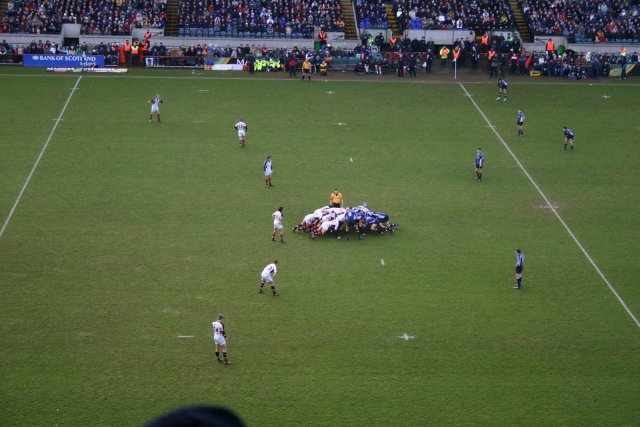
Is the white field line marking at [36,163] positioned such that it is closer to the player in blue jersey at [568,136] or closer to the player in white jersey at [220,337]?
the player in white jersey at [220,337]

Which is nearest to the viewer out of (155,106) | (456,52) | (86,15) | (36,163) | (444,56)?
(36,163)

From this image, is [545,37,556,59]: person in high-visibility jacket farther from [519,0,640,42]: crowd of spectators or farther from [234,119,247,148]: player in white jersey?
[234,119,247,148]: player in white jersey

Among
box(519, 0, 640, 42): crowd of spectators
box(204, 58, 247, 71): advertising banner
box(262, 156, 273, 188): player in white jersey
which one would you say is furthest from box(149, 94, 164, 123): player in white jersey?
box(519, 0, 640, 42): crowd of spectators

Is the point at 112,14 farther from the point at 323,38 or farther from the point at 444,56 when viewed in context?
the point at 444,56

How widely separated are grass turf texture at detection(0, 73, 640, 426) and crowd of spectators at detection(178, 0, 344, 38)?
13024mm

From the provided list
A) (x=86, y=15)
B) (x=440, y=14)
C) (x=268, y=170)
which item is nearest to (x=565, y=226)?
(x=268, y=170)

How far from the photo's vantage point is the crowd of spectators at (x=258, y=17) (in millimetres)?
71312

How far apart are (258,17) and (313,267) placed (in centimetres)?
4181

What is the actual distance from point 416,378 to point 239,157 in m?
24.5

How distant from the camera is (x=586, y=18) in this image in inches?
2953

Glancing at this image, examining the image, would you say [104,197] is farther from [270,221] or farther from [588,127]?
[588,127]

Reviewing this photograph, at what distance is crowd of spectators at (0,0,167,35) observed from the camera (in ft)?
228

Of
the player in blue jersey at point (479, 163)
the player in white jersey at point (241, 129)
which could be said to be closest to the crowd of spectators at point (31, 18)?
the player in white jersey at point (241, 129)

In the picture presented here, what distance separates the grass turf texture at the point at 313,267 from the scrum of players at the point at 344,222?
0.67m
